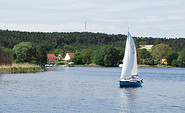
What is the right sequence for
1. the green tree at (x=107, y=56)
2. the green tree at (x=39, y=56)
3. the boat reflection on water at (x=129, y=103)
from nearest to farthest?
the boat reflection on water at (x=129, y=103)
the green tree at (x=39, y=56)
the green tree at (x=107, y=56)

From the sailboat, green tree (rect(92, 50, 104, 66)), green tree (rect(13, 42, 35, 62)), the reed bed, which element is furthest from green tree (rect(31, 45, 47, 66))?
the sailboat

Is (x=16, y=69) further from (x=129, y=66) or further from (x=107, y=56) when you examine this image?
(x=107, y=56)

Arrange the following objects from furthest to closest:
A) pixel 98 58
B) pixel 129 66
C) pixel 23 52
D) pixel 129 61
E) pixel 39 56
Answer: pixel 98 58, pixel 39 56, pixel 23 52, pixel 129 66, pixel 129 61

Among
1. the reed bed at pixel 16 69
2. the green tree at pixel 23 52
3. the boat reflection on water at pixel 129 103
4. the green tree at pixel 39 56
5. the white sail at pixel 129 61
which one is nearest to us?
the boat reflection on water at pixel 129 103

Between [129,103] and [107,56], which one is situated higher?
[107,56]

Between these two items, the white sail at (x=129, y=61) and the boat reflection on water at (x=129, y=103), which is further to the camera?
the white sail at (x=129, y=61)

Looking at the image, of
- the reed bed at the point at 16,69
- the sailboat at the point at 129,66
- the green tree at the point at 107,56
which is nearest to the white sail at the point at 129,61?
the sailboat at the point at 129,66

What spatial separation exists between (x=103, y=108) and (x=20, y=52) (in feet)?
327

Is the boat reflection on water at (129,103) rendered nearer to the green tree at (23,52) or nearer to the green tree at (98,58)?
the green tree at (23,52)

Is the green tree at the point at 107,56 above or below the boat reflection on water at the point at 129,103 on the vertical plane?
above

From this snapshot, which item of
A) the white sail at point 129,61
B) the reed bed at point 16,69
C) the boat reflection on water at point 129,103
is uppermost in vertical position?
the white sail at point 129,61

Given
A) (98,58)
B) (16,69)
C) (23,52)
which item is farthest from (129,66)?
(98,58)

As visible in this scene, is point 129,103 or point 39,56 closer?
point 129,103

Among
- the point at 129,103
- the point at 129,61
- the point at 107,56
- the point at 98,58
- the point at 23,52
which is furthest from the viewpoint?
the point at 98,58
